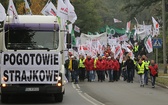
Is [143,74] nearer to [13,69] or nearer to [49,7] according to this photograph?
[49,7]

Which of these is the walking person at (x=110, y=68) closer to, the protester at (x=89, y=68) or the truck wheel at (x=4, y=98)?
the protester at (x=89, y=68)

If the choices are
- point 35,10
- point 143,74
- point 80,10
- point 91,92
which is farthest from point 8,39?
point 80,10

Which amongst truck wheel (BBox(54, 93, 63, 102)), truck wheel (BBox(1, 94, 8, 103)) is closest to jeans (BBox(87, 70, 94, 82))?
truck wheel (BBox(54, 93, 63, 102))

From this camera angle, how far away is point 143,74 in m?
27.5

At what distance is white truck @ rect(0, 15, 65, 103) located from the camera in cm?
1750

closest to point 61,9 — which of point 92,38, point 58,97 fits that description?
point 58,97

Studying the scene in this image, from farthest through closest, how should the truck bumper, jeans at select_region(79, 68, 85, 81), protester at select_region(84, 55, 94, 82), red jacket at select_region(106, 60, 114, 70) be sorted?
protester at select_region(84, 55, 94, 82)
red jacket at select_region(106, 60, 114, 70)
jeans at select_region(79, 68, 85, 81)
the truck bumper

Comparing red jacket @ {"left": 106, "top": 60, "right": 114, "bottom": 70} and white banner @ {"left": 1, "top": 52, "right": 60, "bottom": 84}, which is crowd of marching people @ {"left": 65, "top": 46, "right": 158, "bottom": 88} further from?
white banner @ {"left": 1, "top": 52, "right": 60, "bottom": 84}

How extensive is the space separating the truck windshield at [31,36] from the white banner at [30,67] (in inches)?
13.9

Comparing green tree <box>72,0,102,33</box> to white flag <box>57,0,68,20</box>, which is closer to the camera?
white flag <box>57,0,68,20</box>

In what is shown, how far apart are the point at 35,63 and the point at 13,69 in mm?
794

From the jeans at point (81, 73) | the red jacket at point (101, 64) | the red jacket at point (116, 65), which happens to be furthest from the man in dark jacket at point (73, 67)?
the red jacket at point (116, 65)

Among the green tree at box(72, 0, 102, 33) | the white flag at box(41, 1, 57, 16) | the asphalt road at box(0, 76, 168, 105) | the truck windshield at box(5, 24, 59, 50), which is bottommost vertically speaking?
the asphalt road at box(0, 76, 168, 105)

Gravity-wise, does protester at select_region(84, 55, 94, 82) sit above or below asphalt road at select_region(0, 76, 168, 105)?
above
